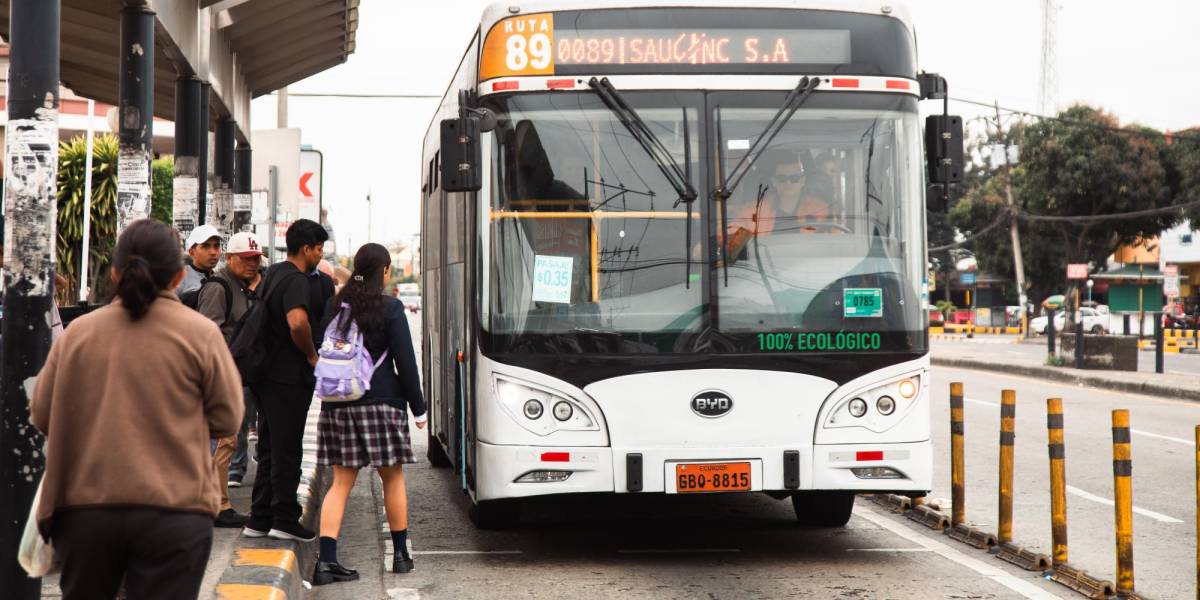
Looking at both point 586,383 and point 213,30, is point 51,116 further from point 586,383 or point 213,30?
point 213,30

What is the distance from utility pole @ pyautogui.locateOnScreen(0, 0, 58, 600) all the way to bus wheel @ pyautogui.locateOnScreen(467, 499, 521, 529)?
3597mm

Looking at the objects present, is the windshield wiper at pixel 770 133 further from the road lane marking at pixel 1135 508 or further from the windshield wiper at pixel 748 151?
the road lane marking at pixel 1135 508

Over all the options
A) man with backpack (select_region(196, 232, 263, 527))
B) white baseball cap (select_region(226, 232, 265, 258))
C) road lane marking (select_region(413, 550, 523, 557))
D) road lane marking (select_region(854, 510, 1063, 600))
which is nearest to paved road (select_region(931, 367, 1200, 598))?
road lane marking (select_region(854, 510, 1063, 600))

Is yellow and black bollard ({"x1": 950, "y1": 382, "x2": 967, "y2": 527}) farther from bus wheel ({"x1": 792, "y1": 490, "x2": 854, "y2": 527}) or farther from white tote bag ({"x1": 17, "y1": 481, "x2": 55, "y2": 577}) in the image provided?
white tote bag ({"x1": 17, "y1": 481, "x2": 55, "y2": 577})

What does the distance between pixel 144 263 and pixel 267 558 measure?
11.9ft

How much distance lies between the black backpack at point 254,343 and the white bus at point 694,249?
1105 mm

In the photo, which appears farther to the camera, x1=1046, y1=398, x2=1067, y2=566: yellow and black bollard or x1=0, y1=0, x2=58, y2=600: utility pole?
x1=1046, y1=398, x2=1067, y2=566: yellow and black bollard

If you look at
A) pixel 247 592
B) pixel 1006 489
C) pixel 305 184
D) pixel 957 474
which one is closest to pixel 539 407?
pixel 247 592

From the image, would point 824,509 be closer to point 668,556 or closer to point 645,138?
point 668,556

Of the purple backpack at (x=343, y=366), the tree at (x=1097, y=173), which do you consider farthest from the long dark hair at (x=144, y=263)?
the tree at (x=1097, y=173)

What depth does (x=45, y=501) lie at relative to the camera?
3795 millimetres

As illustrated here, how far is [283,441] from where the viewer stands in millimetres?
7512

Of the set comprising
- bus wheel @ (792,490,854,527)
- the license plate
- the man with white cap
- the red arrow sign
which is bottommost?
bus wheel @ (792,490,854,527)

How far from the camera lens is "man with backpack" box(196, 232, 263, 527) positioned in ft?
27.1
